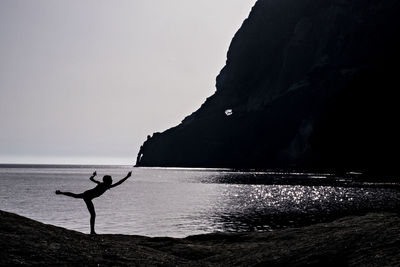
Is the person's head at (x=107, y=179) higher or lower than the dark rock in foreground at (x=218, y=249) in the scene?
higher

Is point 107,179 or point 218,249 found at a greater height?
point 107,179

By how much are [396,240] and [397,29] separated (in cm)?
20663

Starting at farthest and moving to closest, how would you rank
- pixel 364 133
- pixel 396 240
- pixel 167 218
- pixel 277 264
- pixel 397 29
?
pixel 397 29 < pixel 364 133 < pixel 167 218 < pixel 277 264 < pixel 396 240

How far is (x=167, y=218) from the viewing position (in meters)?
59.7

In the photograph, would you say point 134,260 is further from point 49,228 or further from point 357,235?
point 357,235

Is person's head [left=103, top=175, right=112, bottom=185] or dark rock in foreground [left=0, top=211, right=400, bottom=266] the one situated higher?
person's head [left=103, top=175, right=112, bottom=185]

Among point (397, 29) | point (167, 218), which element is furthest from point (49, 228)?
point (397, 29)

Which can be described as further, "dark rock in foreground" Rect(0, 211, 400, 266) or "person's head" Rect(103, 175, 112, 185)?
"person's head" Rect(103, 175, 112, 185)

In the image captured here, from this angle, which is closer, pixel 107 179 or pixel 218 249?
pixel 218 249

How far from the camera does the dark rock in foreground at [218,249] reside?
1193cm

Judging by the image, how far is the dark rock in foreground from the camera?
39.1 feet

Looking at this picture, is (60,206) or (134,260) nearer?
(134,260)

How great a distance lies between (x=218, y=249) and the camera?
1727 cm

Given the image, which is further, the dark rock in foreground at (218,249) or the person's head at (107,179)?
the person's head at (107,179)
